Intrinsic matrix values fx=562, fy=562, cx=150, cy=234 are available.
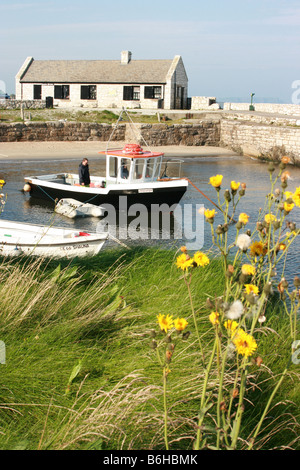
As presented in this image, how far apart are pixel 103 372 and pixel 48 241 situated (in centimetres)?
434

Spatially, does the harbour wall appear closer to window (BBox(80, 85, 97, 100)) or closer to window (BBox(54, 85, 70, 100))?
window (BBox(80, 85, 97, 100))

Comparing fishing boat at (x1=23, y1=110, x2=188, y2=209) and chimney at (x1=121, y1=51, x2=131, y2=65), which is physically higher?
chimney at (x1=121, y1=51, x2=131, y2=65)

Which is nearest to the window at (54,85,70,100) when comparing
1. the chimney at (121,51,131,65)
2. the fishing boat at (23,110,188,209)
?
the chimney at (121,51,131,65)

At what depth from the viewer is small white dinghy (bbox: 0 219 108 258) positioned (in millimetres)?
7949

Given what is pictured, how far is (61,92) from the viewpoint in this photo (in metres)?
48.1

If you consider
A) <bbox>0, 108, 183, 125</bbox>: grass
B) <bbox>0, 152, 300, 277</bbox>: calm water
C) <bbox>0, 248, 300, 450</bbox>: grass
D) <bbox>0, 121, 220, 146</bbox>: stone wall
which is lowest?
<bbox>0, 152, 300, 277</bbox>: calm water

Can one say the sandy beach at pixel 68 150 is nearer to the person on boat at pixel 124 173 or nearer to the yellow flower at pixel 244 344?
the person on boat at pixel 124 173

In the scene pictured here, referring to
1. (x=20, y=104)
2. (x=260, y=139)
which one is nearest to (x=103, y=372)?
(x=260, y=139)

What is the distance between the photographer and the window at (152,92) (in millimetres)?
45625

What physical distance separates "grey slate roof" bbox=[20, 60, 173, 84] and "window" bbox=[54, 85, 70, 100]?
0.52 meters

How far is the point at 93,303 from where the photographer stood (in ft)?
18.2

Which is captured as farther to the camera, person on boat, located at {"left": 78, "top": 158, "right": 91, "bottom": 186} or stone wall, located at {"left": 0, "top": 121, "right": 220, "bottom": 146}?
stone wall, located at {"left": 0, "top": 121, "right": 220, "bottom": 146}

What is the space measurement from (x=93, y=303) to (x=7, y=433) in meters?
2.09
